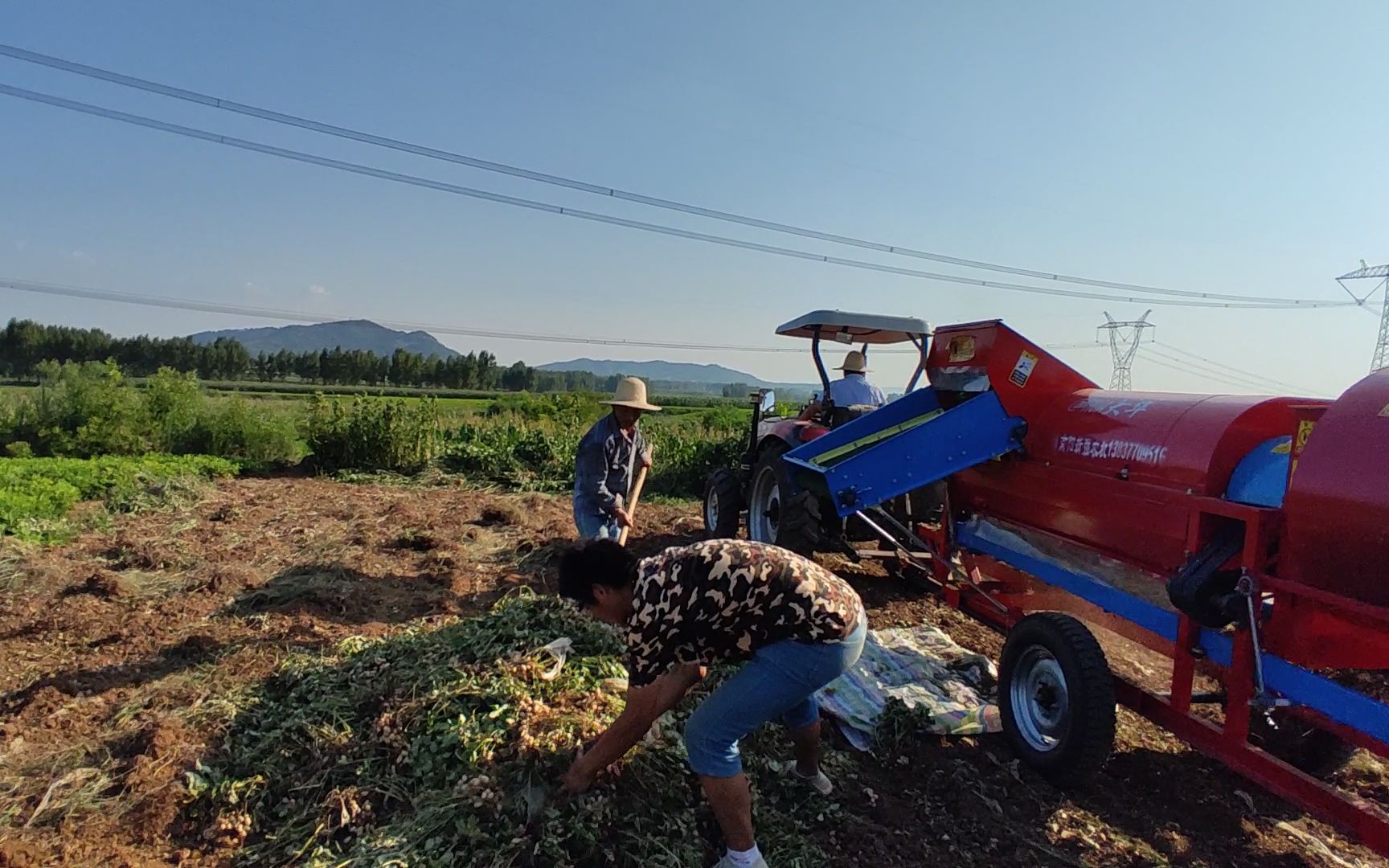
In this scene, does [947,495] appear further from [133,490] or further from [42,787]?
[133,490]

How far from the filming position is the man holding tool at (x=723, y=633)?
2520mm

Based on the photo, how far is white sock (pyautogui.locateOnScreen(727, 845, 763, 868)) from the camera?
267cm

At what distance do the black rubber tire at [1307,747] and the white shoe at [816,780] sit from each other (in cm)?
199

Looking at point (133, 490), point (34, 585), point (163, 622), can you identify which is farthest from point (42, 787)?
point (133, 490)

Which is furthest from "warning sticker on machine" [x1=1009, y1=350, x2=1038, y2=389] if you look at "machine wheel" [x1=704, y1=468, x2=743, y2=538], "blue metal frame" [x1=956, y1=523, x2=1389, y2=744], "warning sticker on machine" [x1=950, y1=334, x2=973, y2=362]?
"machine wheel" [x1=704, y1=468, x2=743, y2=538]

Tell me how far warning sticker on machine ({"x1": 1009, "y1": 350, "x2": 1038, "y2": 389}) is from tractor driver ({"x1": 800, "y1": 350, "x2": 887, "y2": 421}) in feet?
6.49

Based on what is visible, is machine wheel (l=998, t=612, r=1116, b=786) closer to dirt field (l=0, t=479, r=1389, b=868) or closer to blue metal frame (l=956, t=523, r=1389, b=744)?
dirt field (l=0, t=479, r=1389, b=868)

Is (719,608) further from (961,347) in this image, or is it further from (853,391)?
(853,391)

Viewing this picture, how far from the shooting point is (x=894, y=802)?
3354mm

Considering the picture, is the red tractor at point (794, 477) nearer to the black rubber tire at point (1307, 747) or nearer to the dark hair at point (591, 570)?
the black rubber tire at point (1307, 747)

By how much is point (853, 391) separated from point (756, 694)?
4376mm

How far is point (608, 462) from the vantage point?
5113 mm

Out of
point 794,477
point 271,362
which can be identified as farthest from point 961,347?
point 271,362

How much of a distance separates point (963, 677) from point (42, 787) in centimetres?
446
